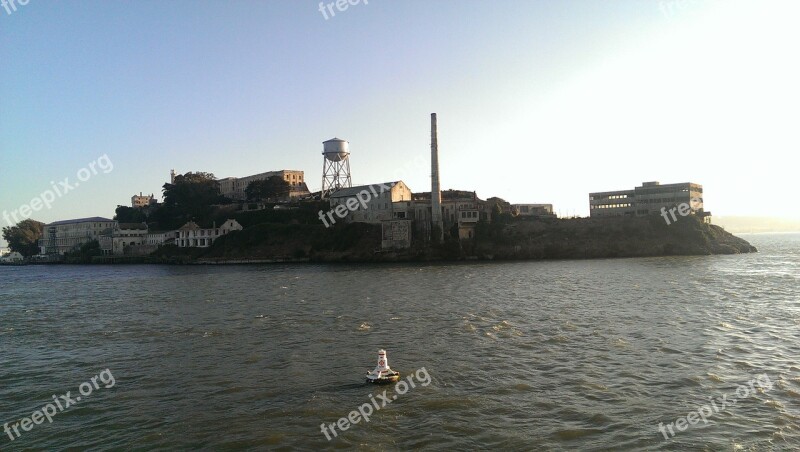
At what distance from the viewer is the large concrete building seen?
109m

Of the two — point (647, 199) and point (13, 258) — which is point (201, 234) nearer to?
point (13, 258)

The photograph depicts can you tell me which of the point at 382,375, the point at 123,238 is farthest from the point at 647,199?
the point at 123,238

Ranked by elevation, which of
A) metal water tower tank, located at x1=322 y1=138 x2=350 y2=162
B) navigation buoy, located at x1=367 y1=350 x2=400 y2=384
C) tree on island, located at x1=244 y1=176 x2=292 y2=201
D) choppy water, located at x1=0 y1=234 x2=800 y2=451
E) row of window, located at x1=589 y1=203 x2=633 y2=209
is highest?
metal water tower tank, located at x1=322 y1=138 x2=350 y2=162

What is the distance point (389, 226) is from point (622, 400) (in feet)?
295

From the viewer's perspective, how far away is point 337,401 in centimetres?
1762

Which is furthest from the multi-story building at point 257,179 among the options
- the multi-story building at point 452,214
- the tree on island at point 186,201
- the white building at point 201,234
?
the multi-story building at point 452,214

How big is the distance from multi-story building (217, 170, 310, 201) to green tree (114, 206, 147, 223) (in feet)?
84.4

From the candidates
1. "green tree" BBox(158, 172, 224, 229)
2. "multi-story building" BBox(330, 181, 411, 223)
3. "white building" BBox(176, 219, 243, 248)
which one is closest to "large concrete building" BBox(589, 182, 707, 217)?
"multi-story building" BBox(330, 181, 411, 223)

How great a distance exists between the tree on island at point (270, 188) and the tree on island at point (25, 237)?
9801 centimetres

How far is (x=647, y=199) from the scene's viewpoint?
367 ft

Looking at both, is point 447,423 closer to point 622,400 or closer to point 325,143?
point 622,400

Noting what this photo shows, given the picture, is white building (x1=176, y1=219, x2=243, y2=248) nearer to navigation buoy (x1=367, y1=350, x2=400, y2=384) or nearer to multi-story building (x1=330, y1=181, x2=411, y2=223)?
multi-story building (x1=330, y1=181, x2=411, y2=223)

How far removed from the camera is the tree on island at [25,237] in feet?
592

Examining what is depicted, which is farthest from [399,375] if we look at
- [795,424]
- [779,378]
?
[779,378]
